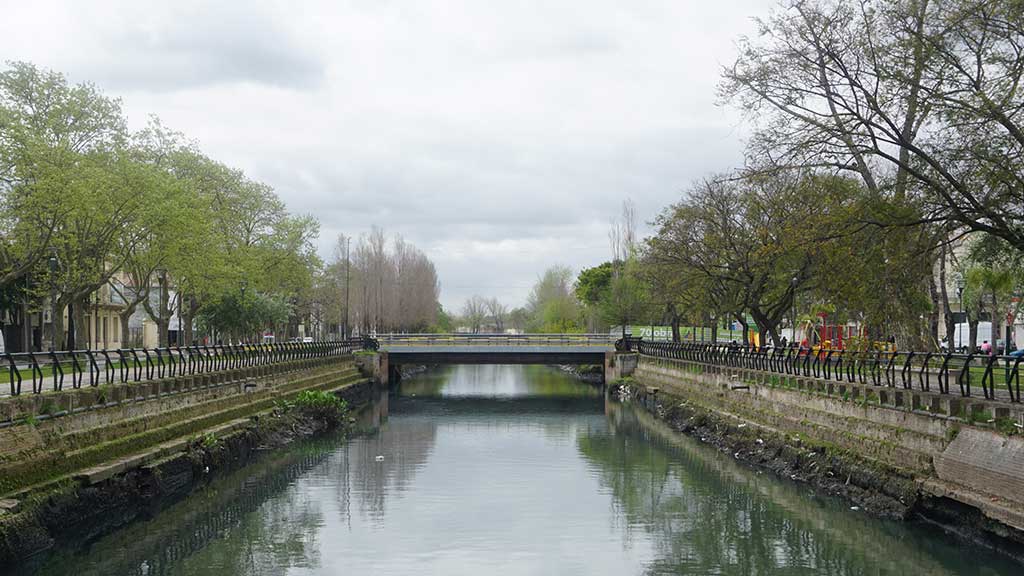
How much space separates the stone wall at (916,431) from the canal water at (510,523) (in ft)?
3.36

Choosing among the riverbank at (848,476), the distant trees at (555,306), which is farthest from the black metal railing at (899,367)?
the distant trees at (555,306)

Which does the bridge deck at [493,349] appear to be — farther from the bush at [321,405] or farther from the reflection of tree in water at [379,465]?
the bush at [321,405]

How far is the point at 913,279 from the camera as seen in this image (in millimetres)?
20281

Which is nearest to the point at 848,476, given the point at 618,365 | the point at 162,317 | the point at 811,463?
the point at 811,463

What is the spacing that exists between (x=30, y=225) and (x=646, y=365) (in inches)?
1324

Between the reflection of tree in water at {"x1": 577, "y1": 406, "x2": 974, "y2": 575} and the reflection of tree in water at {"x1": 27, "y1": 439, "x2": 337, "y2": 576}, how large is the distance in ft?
22.5

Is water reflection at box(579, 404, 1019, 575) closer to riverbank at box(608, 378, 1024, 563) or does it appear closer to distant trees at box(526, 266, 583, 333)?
riverbank at box(608, 378, 1024, 563)

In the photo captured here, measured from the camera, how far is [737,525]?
20516mm

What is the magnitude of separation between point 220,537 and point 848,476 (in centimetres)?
1351

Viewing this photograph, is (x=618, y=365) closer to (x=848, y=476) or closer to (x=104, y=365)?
(x=848, y=476)

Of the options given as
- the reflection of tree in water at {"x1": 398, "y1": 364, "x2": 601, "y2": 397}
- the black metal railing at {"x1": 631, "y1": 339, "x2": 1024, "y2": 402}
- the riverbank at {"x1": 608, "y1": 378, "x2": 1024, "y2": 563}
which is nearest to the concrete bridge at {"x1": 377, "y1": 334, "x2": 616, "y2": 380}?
Result: the reflection of tree in water at {"x1": 398, "y1": 364, "x2": 601, "y2": 397}

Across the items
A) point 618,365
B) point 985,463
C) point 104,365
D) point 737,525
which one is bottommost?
point 737,525

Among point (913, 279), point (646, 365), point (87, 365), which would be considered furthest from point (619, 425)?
point (87, 365)

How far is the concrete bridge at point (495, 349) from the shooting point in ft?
200
